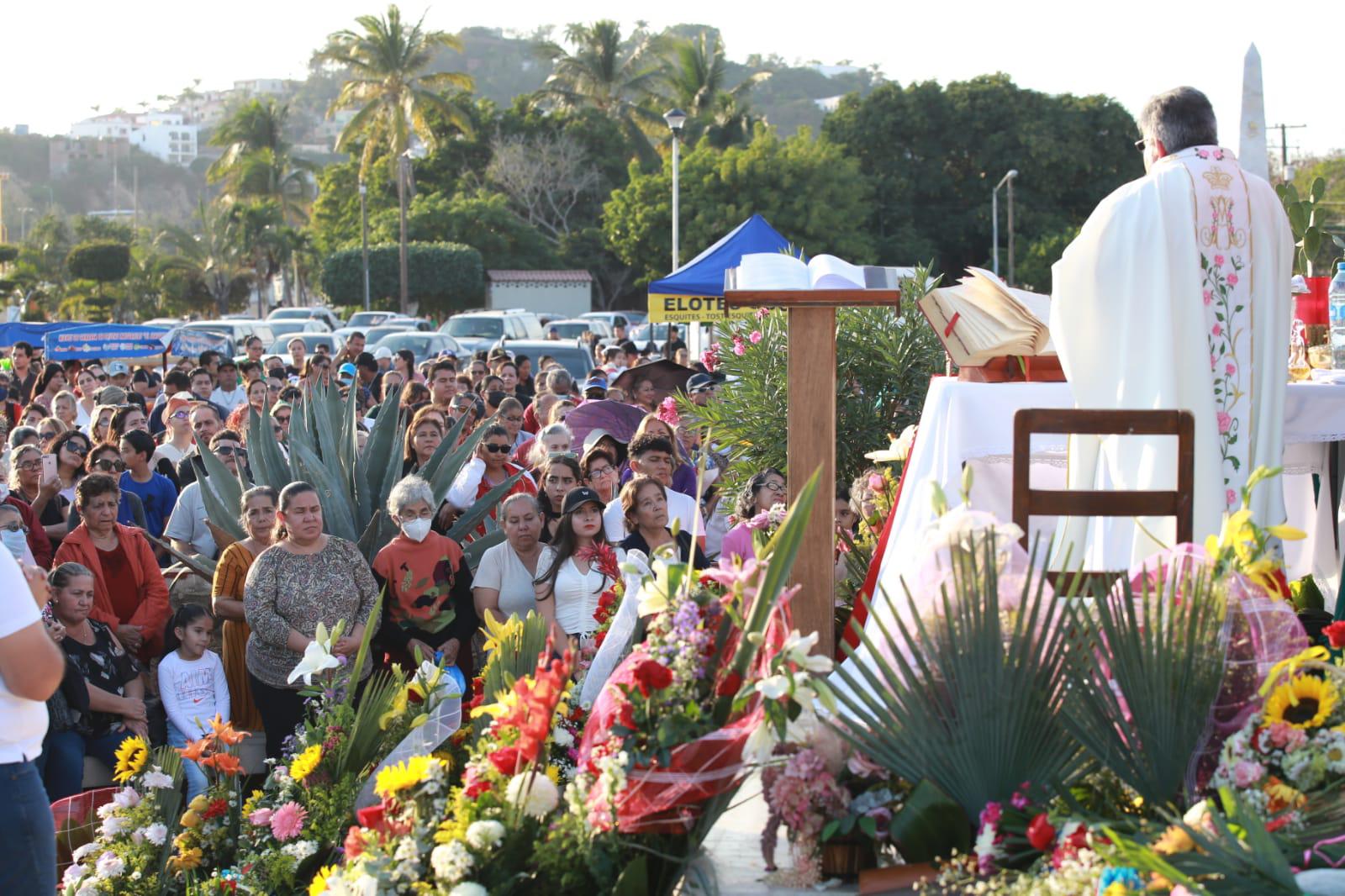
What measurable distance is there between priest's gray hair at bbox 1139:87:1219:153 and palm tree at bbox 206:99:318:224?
2504 inches

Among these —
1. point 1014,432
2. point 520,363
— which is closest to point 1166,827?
point 1014,432

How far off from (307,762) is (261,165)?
63.8 metres

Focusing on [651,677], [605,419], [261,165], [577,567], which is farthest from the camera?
[261,165]

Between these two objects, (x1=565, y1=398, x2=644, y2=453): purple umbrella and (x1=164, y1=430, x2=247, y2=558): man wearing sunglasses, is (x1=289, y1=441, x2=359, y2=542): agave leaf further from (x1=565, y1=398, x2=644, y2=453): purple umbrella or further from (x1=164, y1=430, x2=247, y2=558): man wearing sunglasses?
(x1=565, y1=398, x2=644, y2=453): purple umbrella

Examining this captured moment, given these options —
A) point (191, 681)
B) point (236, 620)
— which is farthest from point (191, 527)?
point (191, 681)

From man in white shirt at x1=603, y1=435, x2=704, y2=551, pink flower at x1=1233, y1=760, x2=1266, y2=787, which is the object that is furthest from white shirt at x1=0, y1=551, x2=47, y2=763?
man in white shirt at x1=603, y1=435, x2=704, y2=551

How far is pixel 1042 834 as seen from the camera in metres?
3.33

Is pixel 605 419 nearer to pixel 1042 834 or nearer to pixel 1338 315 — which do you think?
pixel 1338 315

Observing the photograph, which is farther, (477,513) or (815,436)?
(477,513)

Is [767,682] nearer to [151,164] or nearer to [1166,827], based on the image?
[1166,827]

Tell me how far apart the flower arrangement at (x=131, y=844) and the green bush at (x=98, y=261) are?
52882 millimetres

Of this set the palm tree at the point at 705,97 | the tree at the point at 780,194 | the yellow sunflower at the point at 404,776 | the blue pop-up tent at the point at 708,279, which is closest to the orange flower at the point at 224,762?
the yellow sunflower at the point at 404,776

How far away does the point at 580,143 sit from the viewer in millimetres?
55719

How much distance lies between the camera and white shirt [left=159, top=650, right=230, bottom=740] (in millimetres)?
6973
